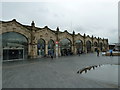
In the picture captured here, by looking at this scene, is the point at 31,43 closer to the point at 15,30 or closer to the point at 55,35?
the point at 15,30

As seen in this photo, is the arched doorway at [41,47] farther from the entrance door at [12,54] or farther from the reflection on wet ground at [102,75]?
the reflection on wet ground at [102,75]

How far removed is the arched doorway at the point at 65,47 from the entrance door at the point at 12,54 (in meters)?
12.5

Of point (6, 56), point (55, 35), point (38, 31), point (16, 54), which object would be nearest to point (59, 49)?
point (55, 35)

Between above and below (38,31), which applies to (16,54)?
below

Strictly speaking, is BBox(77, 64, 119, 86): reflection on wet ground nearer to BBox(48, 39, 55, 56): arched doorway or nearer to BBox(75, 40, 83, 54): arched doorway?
BBox(48, 39, 55, 56): arched doorway

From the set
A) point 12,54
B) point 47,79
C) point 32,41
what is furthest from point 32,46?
point 47,79

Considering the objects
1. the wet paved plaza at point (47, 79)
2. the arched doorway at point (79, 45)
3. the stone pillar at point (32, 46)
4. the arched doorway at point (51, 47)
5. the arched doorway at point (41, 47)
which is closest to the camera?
the wet paved plaza at point (47, 79)

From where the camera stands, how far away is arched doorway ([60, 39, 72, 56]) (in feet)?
103

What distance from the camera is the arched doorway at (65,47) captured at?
31.5 meters

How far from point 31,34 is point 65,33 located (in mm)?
11837

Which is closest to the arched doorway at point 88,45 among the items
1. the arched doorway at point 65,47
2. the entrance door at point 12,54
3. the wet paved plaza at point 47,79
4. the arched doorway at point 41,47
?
the arched doorway at point 65,47

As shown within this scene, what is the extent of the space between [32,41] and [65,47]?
472 inches

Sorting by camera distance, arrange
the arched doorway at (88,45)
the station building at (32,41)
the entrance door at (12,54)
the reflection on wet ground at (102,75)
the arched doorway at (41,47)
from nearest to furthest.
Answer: the reflection on wet ground at (102,75) → the entrance door at (12,54) → the station building at (32,41) → the arched doorway at (41,47) → the arched doorway at (88,45)

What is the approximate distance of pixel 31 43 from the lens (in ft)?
78.3
